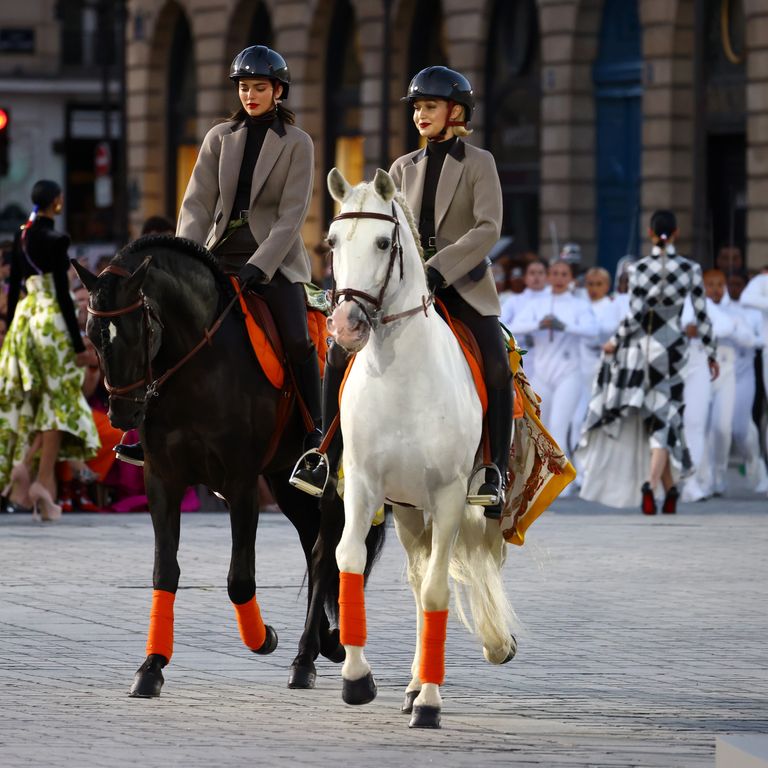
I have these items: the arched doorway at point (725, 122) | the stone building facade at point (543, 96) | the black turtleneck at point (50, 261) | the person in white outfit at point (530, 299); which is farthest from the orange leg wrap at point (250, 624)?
the arched doorway at point (725, 122)

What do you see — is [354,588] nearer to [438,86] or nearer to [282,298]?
[282,298]

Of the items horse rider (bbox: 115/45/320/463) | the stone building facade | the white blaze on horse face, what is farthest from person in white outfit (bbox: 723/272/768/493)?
the white blaze on horse face

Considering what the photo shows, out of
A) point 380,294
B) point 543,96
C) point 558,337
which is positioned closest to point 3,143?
point 558,337

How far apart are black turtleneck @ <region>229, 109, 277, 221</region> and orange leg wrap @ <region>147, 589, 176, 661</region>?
1926mm

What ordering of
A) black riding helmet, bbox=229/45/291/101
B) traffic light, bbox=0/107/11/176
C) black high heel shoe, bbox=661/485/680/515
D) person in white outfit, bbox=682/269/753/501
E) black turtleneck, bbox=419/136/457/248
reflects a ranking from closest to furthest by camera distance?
black turtleneck, bbox=419/136/457/248
black riding helmet, bbox=229/45/291/101
black high heel shoe, bbox=661/485/680/515
person in white outfit, bbox=682/269/753/501
traffic light, bbox=0/107/11/176

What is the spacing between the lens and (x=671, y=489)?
64.1 ft

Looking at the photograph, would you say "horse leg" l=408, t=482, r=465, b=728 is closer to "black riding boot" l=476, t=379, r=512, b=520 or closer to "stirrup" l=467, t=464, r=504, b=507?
"stirrup" l=467, t=464, r=504, b=507

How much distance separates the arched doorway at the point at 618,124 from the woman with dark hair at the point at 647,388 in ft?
50.0

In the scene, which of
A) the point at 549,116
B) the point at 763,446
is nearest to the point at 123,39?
the point at 549,116

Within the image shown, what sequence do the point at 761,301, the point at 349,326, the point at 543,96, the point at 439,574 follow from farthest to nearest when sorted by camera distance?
the point at 543,96, the point at 761,301, the point at 439,574, the point at 349,326

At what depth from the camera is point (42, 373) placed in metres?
18.1

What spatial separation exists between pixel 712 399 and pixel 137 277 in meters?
12.3

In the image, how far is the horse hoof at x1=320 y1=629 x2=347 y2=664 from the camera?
10.6 metres

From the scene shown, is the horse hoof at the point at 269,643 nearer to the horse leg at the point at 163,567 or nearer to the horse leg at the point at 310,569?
the horse leg at the point at 310,569
